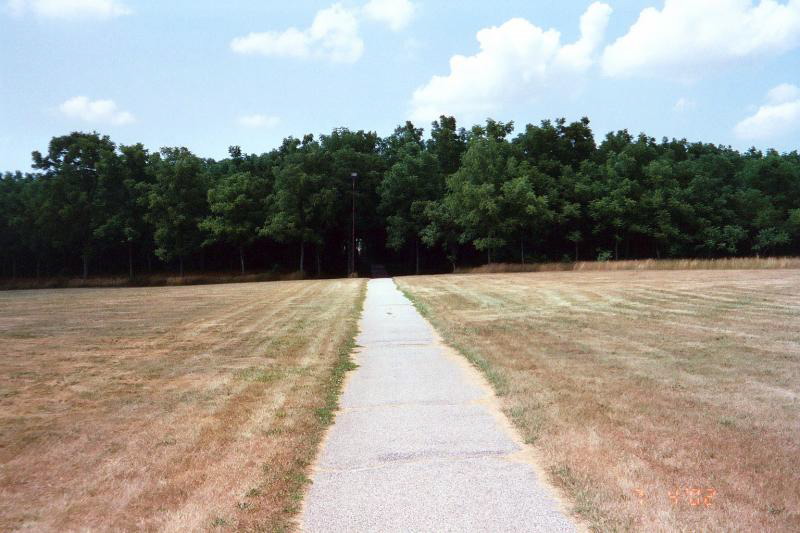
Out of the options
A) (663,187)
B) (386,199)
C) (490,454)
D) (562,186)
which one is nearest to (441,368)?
(490,454)

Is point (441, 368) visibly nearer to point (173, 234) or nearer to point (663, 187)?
point (173, 234)

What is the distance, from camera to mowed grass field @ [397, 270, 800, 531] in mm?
3918

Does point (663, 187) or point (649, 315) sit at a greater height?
point (663, 187)

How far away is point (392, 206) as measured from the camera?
56188mm

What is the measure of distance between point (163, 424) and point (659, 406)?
5535mm

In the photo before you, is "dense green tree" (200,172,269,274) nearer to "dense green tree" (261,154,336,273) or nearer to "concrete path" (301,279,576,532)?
"dense green tree" (261,154,336,273)

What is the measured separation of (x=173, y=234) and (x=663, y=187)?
4935cm

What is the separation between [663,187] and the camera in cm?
5925

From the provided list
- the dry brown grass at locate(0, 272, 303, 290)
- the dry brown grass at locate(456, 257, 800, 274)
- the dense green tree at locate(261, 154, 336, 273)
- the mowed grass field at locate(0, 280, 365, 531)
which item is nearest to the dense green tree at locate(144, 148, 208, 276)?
the dry brown grass at locate(0, 272, 303, 290)

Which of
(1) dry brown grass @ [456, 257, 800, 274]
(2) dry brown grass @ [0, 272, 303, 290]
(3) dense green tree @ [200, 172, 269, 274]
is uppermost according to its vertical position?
(3) dense green tree @ [200, 172, 269, 274]

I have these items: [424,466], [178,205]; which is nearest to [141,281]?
[178,205]

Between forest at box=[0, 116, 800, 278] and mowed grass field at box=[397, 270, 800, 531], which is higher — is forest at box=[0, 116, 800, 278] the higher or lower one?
the higher one

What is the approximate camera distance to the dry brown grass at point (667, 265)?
1452 inches

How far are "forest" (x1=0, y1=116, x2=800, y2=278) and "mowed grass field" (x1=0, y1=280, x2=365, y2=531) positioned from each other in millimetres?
37838
